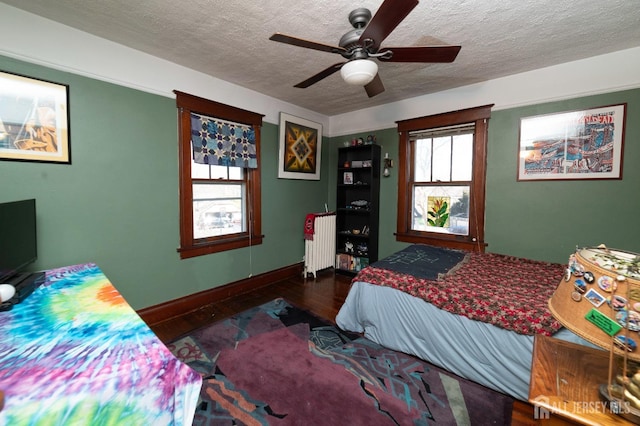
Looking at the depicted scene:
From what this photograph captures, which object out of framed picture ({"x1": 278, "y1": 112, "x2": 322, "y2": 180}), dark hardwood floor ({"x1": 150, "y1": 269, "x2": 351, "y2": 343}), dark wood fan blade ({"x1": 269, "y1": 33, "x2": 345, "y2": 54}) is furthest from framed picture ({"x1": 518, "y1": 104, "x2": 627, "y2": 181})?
framed picture ({"x1": 278, "y1": 112, "x2": 322, "y2": 180})

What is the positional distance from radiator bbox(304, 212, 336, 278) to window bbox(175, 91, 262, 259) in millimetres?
773

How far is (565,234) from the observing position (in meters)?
2.62

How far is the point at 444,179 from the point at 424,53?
208cm

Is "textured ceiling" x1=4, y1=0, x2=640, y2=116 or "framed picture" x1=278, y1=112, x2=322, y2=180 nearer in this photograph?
"textured ceiling" x1=4, y1=0, x2=640, y2=116

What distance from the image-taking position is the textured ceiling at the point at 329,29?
69.9 inches

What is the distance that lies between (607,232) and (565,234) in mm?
292

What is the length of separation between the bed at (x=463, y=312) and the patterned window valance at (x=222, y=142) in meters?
2.05

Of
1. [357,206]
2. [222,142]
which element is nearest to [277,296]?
[357,206]

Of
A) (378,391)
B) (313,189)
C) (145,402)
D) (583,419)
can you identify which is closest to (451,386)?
(378,391)

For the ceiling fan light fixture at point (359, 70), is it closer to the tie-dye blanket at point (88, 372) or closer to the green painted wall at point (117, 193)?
the tie-dye blanket at point (88, 372)

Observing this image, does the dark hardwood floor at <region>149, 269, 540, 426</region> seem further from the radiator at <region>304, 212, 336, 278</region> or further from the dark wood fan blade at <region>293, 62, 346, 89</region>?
the dark wood fan blade at <region>293, 62, 346, 89</region>

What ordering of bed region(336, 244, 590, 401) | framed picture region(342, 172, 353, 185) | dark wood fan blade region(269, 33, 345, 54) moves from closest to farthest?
dark wood fan blade region(269, 33, 345, 54) < bed region(336, 244, 590, 401) < framed picture region(342, 172, 353, 185)

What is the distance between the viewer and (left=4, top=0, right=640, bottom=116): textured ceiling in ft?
5.82

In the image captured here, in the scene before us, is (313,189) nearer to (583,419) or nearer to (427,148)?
(427,148)
